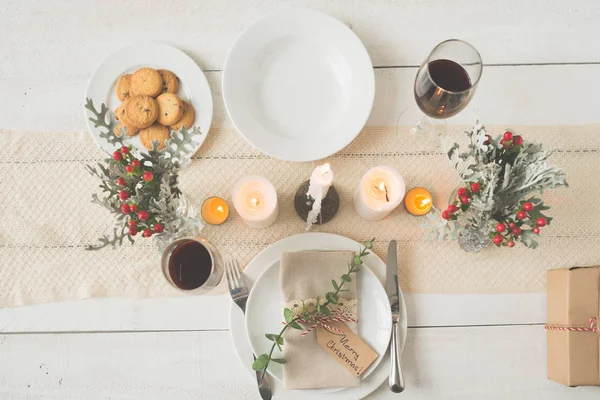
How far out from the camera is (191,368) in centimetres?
88

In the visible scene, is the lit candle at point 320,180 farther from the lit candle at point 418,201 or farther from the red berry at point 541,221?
the red berry at point 541,221

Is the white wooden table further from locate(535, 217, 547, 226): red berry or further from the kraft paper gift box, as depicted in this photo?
locate(535, 217, 547, 226): red berry

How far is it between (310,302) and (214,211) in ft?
0.86

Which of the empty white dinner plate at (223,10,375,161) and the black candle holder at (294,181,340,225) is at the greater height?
the empty white dinner plate at (223,10,375,161)

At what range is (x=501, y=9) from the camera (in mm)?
940

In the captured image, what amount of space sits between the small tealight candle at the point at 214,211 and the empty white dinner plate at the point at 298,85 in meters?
0.14

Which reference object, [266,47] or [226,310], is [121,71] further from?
[226,310]

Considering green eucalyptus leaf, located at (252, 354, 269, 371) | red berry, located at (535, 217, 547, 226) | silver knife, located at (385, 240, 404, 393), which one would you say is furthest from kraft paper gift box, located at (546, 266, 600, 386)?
green eucalyptus leaf, located at (252, 354, 269, 371)

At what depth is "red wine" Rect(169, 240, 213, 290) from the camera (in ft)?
2.43

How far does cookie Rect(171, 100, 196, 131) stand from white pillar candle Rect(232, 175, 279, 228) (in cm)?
18

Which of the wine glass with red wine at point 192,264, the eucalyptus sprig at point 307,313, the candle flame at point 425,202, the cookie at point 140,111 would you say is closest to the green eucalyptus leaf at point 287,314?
the eucalyptus sprig at point 307,313

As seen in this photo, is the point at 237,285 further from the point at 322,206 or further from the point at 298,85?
the point at 298,85

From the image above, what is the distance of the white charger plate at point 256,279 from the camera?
0.83 meters

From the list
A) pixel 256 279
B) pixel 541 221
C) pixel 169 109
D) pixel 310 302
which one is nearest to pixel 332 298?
pixel 310 302
